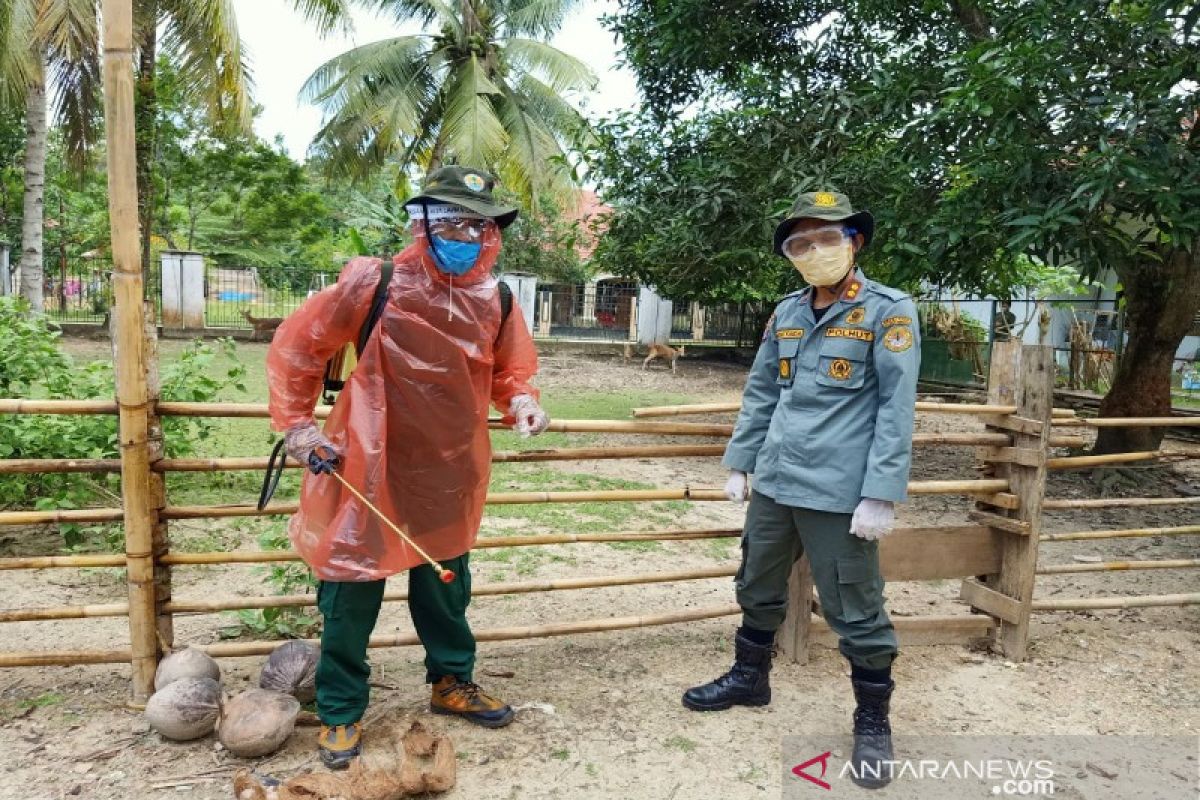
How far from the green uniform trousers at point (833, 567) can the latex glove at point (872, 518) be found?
7 centimetres

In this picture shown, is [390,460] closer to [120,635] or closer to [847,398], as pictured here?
[847,398]

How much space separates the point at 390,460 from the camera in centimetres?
233

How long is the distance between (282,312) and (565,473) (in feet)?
42.8

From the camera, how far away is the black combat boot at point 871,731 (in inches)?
95.8

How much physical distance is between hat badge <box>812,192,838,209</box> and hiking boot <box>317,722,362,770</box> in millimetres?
2018

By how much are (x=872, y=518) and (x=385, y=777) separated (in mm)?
1462

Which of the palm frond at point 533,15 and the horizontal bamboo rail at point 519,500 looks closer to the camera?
the horizontal bamboo rail at point 519,500

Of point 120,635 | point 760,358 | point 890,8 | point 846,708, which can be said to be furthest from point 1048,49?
point 120,635

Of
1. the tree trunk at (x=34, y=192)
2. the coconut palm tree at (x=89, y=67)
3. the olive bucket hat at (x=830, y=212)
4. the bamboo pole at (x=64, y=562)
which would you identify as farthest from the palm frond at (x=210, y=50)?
the olive bucket hat at (x=830, y=212)

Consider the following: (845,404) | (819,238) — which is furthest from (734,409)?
(819,238)

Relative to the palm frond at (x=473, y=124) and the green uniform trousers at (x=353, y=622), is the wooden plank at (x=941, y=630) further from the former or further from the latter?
the palm frond at (x=473, y=124)

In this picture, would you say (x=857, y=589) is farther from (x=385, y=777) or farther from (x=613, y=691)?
(x=385, y=777)

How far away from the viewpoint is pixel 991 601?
331 cm

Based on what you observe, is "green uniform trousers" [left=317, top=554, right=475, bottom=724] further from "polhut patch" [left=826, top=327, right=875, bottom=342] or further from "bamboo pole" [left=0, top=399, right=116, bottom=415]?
"polhut patch" [left=826, top=327, right=875, bottom=342]
